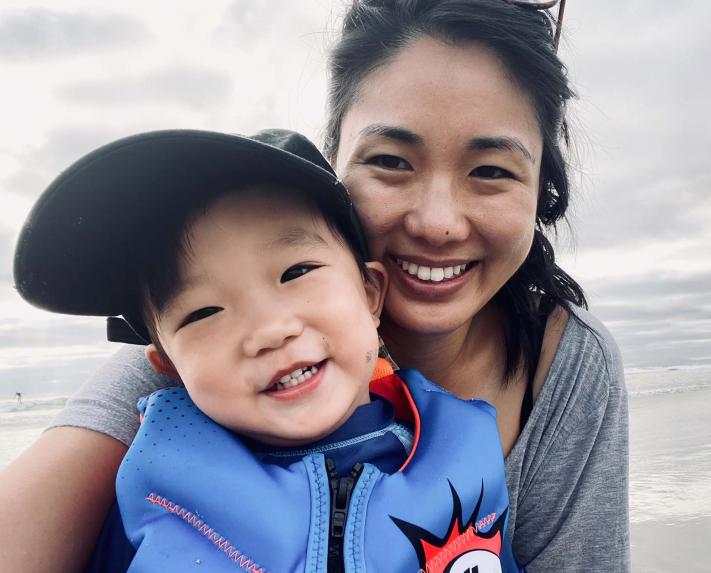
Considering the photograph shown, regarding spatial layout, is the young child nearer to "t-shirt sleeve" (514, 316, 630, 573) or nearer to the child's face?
the child's face

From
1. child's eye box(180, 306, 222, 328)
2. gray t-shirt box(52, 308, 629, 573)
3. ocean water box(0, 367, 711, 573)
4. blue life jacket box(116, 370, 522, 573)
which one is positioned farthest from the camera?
ocean water box(0, 367, 711, 573)

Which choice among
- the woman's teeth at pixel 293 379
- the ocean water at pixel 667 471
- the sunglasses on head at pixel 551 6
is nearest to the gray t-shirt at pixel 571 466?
the woman's teeth at pixel 293 379

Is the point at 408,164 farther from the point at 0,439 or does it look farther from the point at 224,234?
the point at 0,439

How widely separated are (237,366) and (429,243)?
0.72 meters

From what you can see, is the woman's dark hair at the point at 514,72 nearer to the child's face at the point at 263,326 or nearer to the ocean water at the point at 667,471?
the child's face at the point at 263,326

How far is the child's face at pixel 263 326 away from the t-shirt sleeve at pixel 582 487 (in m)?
0.95

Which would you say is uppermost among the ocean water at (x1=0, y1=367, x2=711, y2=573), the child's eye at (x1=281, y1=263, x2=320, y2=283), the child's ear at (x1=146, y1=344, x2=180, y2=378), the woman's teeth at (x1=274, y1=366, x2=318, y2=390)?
the child's eye at (x1=281, y1=263, x2=320, y2=283)

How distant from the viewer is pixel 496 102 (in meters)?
1.87

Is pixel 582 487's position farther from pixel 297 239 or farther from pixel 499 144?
pixel 297 239

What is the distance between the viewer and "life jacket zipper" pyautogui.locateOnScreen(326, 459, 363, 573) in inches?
55.2

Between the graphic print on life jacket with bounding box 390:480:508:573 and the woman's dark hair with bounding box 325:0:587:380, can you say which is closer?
the graphic print on life jacket with bounding box 390:480:508:573

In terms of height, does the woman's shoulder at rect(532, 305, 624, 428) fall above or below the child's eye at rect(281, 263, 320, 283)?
below

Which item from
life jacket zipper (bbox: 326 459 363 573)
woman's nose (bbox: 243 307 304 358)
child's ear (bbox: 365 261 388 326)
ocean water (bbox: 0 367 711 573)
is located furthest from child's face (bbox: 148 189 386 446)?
ocean water (bbox: 0 367 711 573)

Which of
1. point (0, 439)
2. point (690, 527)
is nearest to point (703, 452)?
point (690, 527)
